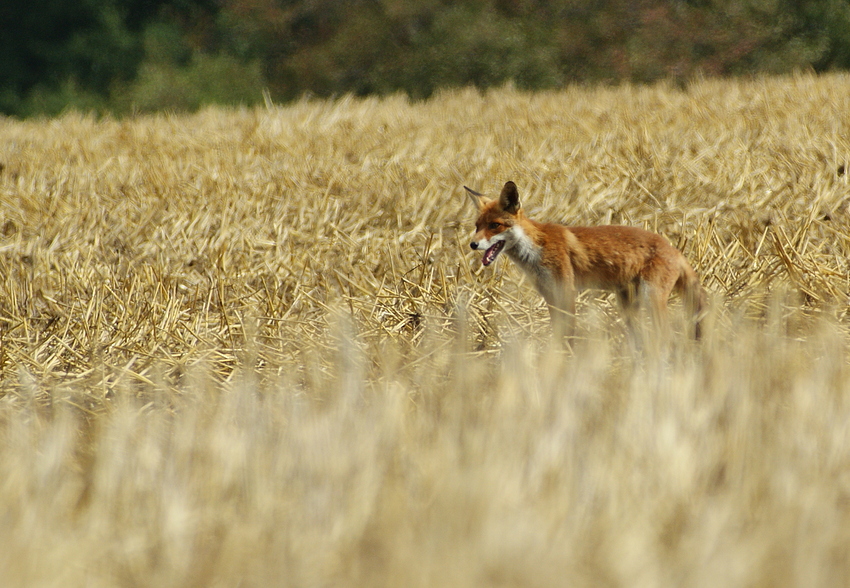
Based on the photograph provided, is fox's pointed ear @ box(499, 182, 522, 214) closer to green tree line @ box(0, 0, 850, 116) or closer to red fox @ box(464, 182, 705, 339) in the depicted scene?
red fox @ box(464, 182, 705, 339)

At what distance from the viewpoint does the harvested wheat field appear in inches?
69.1

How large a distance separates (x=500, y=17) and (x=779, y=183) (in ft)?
61.1

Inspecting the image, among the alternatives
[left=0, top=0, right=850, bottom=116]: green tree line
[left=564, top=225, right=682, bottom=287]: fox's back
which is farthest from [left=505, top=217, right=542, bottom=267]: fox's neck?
[left=0, top=0, right=850, bottom=116]: green tree line

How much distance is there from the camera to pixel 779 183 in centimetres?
574

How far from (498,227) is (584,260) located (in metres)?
0.40

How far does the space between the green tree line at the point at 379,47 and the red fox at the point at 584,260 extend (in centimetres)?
1815

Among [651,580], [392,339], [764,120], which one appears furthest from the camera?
[764,120]

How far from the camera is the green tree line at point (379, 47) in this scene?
22.1 metres

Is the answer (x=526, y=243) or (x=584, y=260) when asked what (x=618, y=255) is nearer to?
(x=584, y=260)

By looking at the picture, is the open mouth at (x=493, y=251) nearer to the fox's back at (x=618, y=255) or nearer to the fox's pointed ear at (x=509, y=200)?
the fox's pointed ear at (x=509, y=200)

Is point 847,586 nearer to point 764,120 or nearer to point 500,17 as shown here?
point 764,120

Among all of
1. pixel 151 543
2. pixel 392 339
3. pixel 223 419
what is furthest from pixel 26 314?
pixel 151 543

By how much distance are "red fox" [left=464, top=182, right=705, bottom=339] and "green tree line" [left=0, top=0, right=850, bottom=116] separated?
1815 centimetres

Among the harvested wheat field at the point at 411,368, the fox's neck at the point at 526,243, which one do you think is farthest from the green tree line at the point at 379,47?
the fox's neck at the point at 526,243
